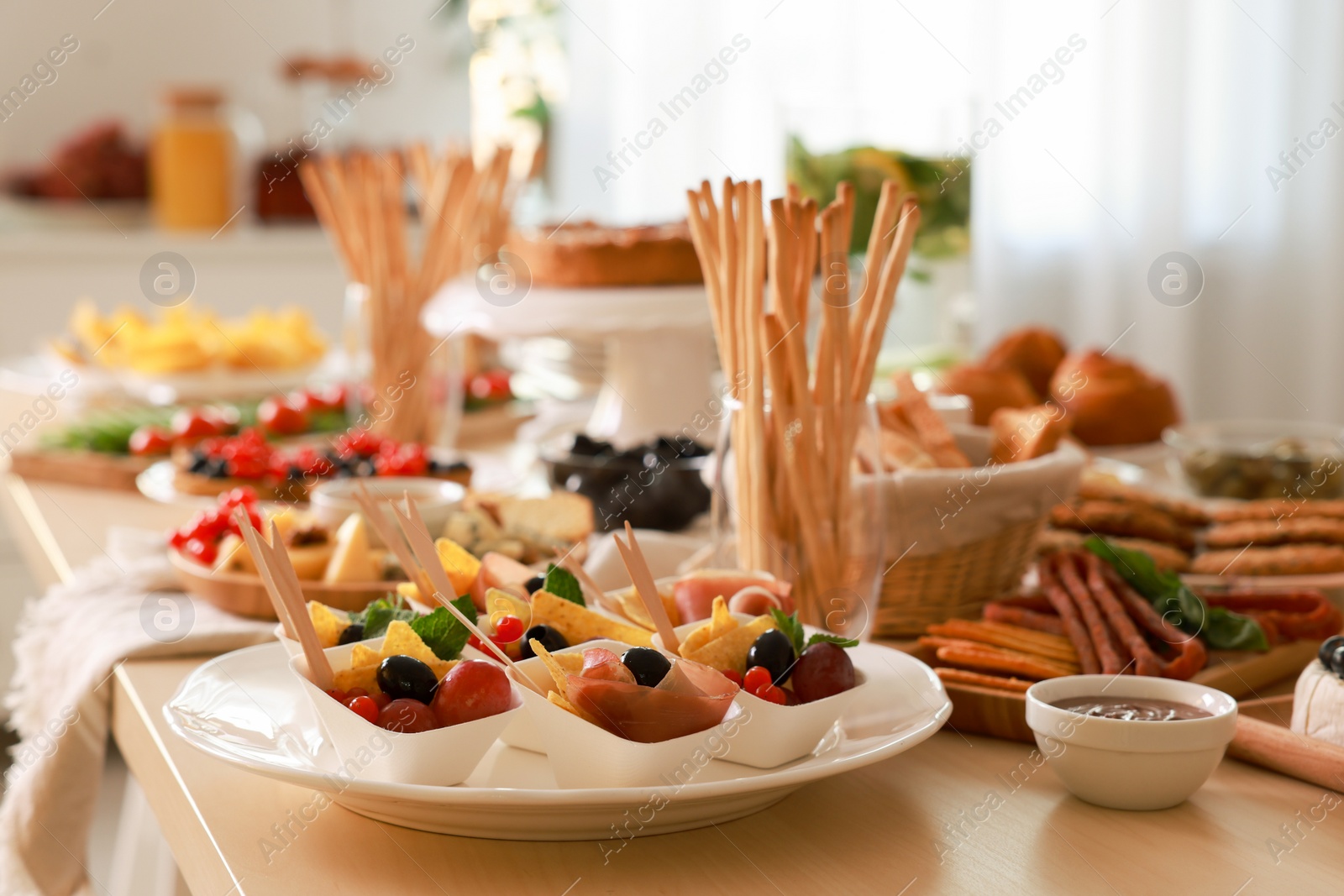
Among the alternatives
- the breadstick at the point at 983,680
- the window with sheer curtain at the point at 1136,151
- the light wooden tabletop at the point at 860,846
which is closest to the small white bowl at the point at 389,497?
the light wooden tabletop at the point at 860,846

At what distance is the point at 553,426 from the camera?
1595mm

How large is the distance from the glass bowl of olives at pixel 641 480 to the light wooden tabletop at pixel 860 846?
467 millimetres

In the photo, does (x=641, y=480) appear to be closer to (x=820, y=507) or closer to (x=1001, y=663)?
(x=820, y=507)

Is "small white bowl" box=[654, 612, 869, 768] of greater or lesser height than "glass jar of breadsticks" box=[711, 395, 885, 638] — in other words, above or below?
below

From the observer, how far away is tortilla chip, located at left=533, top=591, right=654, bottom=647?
Answer: 75cm

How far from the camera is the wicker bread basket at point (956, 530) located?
0.94m

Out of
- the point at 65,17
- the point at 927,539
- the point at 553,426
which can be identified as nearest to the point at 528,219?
the point at 65,17

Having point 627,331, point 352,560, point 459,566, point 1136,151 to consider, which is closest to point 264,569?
point 459,566

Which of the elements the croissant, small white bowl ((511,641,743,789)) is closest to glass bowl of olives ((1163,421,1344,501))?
the croissant

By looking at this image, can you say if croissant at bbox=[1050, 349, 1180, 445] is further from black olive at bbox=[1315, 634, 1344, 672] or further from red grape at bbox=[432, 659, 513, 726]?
red grape at bbox=[432, 659, 513, 726]

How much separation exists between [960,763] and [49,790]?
2.01 feet

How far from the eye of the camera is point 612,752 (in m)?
0.62

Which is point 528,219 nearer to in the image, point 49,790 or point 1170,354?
point 1170,354

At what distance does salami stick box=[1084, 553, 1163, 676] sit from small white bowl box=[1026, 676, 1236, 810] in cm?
10
